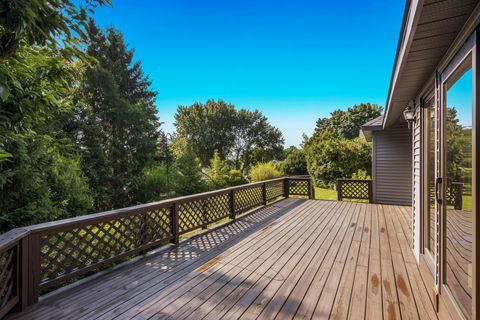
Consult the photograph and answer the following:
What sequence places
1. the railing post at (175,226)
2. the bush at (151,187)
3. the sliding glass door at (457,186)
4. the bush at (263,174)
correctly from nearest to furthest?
the sliding glass door at (457,186)
the railing post at (175,226)
the bush at (263,174)
the bush at (151,187)

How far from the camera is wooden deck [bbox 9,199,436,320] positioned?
207 centimetres

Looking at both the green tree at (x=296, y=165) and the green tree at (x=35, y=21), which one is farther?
the green tree at (x=296, y=165)

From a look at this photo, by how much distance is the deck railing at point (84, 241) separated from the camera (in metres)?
2.10

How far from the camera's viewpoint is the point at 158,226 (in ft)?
11.9

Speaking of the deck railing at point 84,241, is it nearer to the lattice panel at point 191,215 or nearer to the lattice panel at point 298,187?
the lattice panel at point 191,215

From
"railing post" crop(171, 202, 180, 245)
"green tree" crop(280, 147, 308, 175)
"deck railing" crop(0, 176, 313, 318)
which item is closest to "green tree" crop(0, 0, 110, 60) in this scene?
"deck railing" crop(0, 176, 313, 318)

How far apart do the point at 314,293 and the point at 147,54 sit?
58.2ft

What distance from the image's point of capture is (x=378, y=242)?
3.86 m

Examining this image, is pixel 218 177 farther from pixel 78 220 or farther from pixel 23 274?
pixel 23 274

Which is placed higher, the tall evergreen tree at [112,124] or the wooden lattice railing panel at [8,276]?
the tall evergreen tree at [112,124]

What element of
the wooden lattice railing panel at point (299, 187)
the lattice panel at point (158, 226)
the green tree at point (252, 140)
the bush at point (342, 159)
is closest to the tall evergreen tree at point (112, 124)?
the wooden lattice railing panel at point (299, 187)

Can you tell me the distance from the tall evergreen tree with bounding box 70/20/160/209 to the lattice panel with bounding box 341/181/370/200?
1067 cm

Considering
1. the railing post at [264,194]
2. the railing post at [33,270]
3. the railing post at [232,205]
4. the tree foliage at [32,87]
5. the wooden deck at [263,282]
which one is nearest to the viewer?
the tree foliage at [32,87]

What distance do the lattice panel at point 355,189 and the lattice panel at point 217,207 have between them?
469 centimetres
